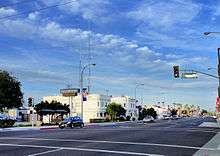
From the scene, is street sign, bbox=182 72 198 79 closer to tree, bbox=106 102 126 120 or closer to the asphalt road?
the asphalt road

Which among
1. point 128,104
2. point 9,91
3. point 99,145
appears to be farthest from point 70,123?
point 128,104

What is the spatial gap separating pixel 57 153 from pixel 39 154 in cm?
91

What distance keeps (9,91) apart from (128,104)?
109686 mm

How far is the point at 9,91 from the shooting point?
71.1 m

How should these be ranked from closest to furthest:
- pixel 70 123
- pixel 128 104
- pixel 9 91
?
pixel 70 123, pixel 9 91, pixel 128 104

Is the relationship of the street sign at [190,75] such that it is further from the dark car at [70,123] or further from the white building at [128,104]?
the white building at [128,104]

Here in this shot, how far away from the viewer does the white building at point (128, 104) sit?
172m

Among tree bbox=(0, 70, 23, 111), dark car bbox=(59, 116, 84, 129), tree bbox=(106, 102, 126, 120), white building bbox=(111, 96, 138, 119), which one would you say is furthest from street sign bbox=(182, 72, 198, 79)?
white building bbox=(111, 96, 138, 119)

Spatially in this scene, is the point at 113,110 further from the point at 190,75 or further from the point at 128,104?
the point at 190,75

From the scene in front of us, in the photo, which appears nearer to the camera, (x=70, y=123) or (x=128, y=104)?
(x=70, y=123)

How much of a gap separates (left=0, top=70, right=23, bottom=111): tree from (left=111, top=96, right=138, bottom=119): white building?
322 ft

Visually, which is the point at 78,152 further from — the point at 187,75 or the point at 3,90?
the point at 3,90

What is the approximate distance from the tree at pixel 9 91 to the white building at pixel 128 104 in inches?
3866

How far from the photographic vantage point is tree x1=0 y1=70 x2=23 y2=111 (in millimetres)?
70213
